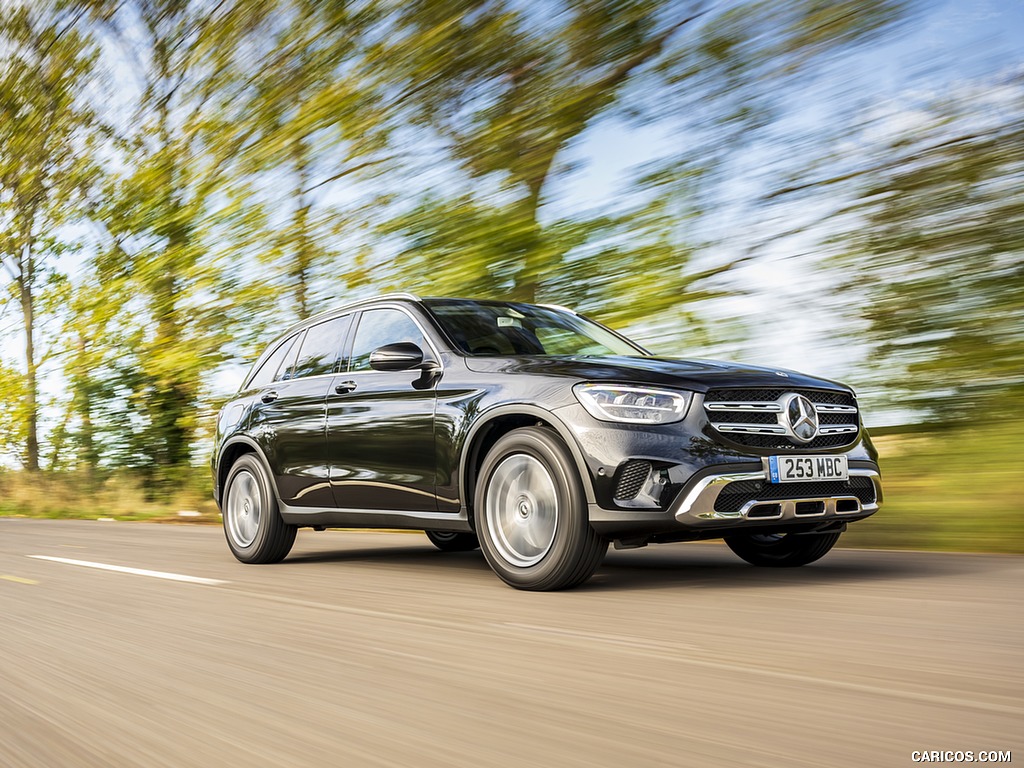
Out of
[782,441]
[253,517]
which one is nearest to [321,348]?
[253,517]

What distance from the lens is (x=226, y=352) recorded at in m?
15.5

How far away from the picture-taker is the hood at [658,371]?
5.37 m

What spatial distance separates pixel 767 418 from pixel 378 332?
2.81m

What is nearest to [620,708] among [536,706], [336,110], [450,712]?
[536,706]

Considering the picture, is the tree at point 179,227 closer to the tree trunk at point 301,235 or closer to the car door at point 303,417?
the tree trunk at point 301,235

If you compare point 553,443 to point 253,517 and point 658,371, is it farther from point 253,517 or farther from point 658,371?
point 253,517

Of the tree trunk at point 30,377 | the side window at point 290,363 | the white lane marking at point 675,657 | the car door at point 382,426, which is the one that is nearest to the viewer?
the white lane marking at point 675,657

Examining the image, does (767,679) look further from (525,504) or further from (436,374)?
(436,374)

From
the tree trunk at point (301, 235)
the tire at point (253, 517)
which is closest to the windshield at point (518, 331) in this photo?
the tire at point (253, 517)

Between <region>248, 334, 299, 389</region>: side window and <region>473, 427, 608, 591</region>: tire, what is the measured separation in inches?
116

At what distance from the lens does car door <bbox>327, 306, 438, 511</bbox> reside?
6.40 m

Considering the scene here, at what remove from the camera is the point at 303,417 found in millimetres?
7570

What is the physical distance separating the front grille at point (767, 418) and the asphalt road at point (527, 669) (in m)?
0.75

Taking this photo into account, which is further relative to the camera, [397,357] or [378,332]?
[378,332]
